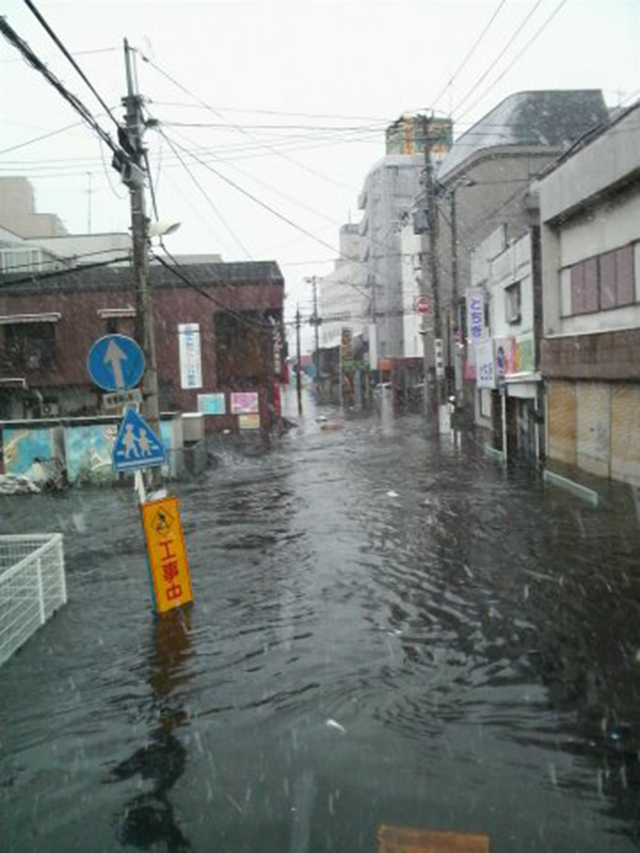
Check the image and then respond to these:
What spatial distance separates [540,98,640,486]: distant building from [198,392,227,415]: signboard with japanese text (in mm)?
19061

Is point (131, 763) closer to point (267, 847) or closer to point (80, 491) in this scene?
point (267, 847)

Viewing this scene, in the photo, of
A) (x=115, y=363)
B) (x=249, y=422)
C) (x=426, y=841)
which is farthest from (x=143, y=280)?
(x=249, y=422)

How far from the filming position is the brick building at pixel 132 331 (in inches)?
1325

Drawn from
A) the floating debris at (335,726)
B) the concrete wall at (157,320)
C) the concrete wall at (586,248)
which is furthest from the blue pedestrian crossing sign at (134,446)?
the concrete wall at (157,320)

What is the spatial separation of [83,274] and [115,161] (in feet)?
92.7

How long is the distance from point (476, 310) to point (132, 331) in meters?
16.7

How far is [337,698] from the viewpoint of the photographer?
5770mm

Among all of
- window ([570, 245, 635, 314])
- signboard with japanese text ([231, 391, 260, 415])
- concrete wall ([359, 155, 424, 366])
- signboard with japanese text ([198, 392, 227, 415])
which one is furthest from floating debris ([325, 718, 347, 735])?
concrete wall ([359, 155, 424, 366])

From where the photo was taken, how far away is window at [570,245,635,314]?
14.6m

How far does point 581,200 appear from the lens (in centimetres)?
1606

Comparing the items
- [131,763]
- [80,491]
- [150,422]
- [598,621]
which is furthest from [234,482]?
[131,763]

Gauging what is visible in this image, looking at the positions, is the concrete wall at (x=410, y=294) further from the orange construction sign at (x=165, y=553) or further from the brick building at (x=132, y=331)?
the orange construction sign at (x=165, y=553)

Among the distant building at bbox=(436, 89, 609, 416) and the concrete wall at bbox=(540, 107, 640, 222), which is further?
the distant building at bbox=(436, 89, 609, 416)

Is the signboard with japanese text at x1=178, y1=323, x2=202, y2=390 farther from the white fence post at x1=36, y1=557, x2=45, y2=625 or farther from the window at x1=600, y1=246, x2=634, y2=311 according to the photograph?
the white fence post at x1=36, y1=557, x2=45, y2=625
